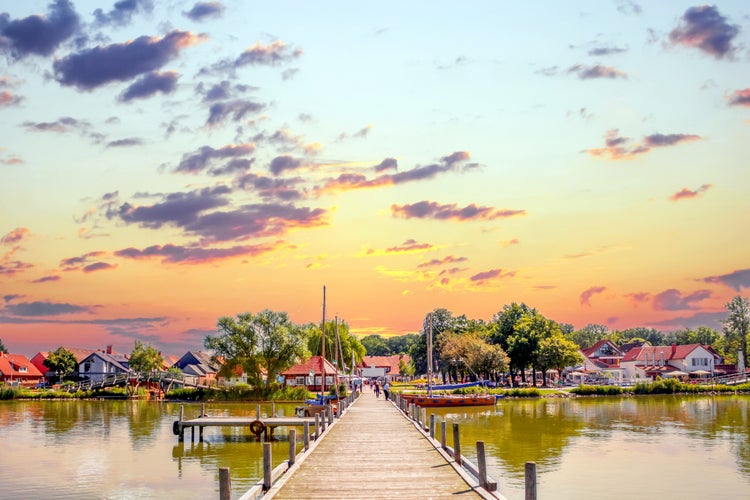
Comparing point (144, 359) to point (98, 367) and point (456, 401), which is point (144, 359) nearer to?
point (98, 367)

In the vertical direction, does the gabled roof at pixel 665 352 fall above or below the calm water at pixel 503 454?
above

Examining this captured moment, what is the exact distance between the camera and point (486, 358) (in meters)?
123

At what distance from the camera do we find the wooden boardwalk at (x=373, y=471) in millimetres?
24094

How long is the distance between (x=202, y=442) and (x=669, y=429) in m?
38.7

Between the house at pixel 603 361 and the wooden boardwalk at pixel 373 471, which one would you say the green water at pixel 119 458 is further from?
→ the house at pixel 603 361

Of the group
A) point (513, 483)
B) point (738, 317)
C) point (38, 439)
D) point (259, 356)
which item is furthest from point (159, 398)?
point (738, 317)

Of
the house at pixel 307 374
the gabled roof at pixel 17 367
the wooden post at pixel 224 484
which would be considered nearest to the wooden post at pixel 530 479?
the wooden post at pixel 224 484

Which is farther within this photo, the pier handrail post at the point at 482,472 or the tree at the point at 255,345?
the tree at the point at 255,345

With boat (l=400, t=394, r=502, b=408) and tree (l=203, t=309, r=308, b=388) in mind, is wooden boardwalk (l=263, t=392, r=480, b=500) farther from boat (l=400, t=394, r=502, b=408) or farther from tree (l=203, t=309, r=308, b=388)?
tree (l=203, t=309, r=308, b=388)

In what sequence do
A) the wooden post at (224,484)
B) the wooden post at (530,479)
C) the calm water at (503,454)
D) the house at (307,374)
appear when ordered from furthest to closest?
the house at (307,374) → the calm water at (503,454) → the wooden post at (224,484) → the wooden post at (530,479)

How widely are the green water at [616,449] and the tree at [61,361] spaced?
103 metres

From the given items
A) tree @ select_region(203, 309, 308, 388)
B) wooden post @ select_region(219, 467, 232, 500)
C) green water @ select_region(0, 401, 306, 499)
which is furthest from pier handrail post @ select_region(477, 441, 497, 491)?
tree @ select_region(203, 309, 308, 388)

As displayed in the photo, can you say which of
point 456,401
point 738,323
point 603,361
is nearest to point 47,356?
point 456,401

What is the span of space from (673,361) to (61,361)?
132 m
